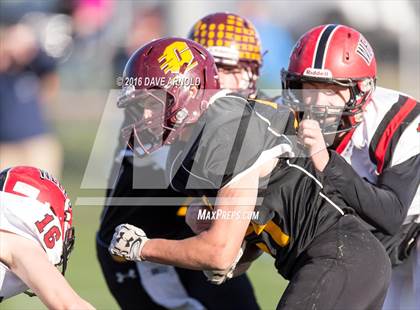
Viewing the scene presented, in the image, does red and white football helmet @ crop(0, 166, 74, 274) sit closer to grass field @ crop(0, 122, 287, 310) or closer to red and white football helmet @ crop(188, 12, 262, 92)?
red and white football helmet @ crop(188, 12, 262, 92)

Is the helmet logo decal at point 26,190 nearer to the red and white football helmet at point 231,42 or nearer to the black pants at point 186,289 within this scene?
the black pants at point 186,289

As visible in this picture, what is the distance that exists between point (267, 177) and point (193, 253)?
1.58 feet

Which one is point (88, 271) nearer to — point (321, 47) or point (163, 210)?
point (163, 210)

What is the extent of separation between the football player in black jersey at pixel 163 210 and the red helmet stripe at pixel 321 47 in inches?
27.6

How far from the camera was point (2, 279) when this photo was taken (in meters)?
3.93

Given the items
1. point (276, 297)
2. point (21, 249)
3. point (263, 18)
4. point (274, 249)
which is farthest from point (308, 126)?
point (263, 18)

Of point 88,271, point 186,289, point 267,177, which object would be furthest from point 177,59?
point 88,271

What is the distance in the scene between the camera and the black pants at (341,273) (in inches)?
159

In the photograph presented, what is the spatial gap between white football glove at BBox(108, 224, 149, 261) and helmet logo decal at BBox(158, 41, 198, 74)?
2.41 ft

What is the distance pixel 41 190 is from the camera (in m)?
4.02

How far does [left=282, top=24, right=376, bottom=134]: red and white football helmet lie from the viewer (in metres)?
4.80

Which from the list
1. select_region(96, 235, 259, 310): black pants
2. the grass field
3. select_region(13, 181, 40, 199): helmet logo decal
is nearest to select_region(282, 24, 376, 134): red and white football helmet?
select_region(96, 235, 259, 310): black pants

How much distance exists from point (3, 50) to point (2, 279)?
6951 millimetres

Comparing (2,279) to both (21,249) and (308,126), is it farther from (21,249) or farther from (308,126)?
(308,126)
